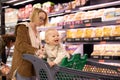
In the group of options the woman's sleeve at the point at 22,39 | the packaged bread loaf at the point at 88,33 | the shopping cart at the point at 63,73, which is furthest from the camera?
the packaged bread loaf at the point at 88,33

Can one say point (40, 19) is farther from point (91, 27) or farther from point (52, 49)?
point (91, 27)

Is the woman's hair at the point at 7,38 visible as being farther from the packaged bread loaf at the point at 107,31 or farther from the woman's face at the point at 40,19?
the packaged bread loaf at the point at 107,31

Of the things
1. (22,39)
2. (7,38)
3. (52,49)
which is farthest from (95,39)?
(22,39)

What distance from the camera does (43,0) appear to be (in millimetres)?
5801

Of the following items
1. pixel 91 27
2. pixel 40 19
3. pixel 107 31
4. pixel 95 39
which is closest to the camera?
pixel 40 19

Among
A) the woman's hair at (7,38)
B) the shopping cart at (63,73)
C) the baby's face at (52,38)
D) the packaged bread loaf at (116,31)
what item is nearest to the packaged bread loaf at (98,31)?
the packaged bread loaf at (116,31)

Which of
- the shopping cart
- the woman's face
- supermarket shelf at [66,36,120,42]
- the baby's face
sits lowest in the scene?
supermarket shelf at [66,36,120,42]

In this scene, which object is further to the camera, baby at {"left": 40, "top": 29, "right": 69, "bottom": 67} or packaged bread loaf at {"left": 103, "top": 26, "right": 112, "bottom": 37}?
packaged bread loaf at {"left": 103, "top": 26, "right": 112, "bottom": 37}

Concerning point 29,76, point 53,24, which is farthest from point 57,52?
point 53,24

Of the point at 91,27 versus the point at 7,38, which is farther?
the point at 91,27

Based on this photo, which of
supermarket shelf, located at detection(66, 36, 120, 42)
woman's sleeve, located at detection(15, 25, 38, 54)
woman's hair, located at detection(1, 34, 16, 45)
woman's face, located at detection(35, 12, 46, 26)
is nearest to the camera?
woman's sleeve, located at detection(15, 25, 38, 54)

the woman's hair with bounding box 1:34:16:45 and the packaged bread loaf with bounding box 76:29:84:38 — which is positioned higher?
the woman's hair with bounding box 1:34:16:45

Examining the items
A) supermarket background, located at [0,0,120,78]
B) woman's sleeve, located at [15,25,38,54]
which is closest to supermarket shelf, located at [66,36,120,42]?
supermarket background, located at [0,0,120,78]

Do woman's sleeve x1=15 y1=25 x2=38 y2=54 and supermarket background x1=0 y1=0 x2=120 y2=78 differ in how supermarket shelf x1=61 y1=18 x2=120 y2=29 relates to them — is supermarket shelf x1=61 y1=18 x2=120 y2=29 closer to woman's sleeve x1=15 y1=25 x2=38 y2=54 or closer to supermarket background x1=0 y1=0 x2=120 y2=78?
supermarket background x1=0 y1=0 x2=120 y2=78
